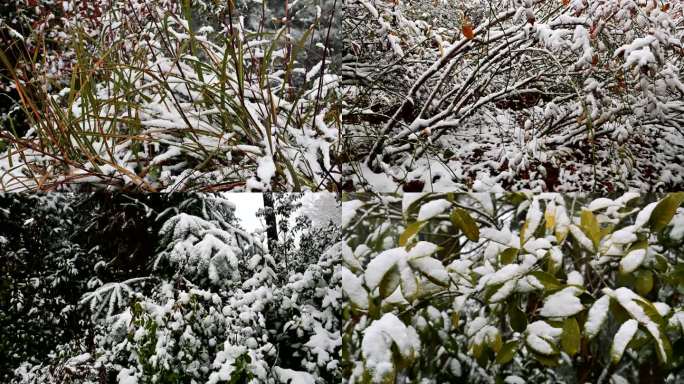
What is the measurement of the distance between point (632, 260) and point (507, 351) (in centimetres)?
23

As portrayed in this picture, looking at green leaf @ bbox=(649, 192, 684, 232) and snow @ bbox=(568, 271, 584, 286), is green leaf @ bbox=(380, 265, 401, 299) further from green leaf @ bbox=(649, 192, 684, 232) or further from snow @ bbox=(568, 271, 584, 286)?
green leaf @ bbox=(649, 192, 684, 232)

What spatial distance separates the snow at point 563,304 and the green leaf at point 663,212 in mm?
190

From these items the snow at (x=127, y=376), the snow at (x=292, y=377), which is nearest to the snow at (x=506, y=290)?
the snow at (x=292, y=377)

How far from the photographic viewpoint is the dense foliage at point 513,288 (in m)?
0.67

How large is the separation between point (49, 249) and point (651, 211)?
41.2 inches

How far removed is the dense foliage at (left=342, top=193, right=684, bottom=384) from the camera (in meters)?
0.67

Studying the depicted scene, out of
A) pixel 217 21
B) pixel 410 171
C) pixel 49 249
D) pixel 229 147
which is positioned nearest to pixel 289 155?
pixel 229 147

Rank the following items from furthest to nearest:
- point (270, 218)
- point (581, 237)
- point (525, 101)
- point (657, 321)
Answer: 1. point (525, 101)
2. point (270, 218)
3. point (581, 237)
4. point (657, 321)

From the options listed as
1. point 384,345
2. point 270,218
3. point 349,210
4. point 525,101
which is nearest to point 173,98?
point 270,218

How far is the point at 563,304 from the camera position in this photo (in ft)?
2.20

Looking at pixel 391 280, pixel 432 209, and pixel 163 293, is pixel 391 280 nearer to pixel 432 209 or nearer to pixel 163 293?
pixel 432 209

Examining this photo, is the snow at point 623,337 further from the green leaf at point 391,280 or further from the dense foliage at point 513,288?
the green leaf at point 391,280

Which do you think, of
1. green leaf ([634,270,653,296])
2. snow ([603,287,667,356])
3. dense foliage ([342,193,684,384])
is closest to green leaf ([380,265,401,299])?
dense foliage ([342,193,684,384])

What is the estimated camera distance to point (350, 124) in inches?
37.6
